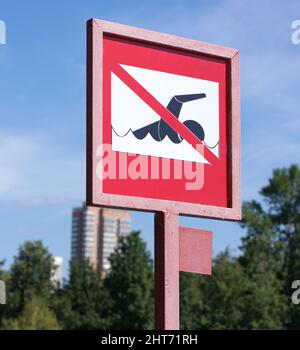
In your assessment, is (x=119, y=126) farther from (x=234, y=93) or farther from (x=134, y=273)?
(x=134, y=273)

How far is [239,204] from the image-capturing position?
356 inches

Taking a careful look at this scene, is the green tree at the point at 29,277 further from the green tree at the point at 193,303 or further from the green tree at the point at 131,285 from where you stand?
the green tree at the point at 193,303

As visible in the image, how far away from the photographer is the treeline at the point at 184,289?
2557 inches

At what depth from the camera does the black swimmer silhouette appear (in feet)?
28.1

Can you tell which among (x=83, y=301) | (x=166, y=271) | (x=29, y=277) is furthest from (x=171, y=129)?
(x=29, y=277)

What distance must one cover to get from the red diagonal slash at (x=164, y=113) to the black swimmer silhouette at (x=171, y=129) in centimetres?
4

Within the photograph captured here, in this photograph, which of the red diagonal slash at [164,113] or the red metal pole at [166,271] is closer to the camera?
the red metal pole at [166,271]

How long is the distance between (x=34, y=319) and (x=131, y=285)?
23.8 ft

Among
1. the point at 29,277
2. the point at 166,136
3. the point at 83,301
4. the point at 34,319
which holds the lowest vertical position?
the point at 34,319

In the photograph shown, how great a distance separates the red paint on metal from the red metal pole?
0.08 meters

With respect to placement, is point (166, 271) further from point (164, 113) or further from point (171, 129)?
point (164, 113)

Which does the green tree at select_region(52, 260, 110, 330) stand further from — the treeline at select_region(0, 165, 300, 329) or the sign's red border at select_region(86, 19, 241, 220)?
the sign's red border at select_region(86, 19, 241, 220)

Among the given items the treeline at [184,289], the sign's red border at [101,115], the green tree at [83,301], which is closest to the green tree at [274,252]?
the treeline at [184,289]

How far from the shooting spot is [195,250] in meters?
8.58
